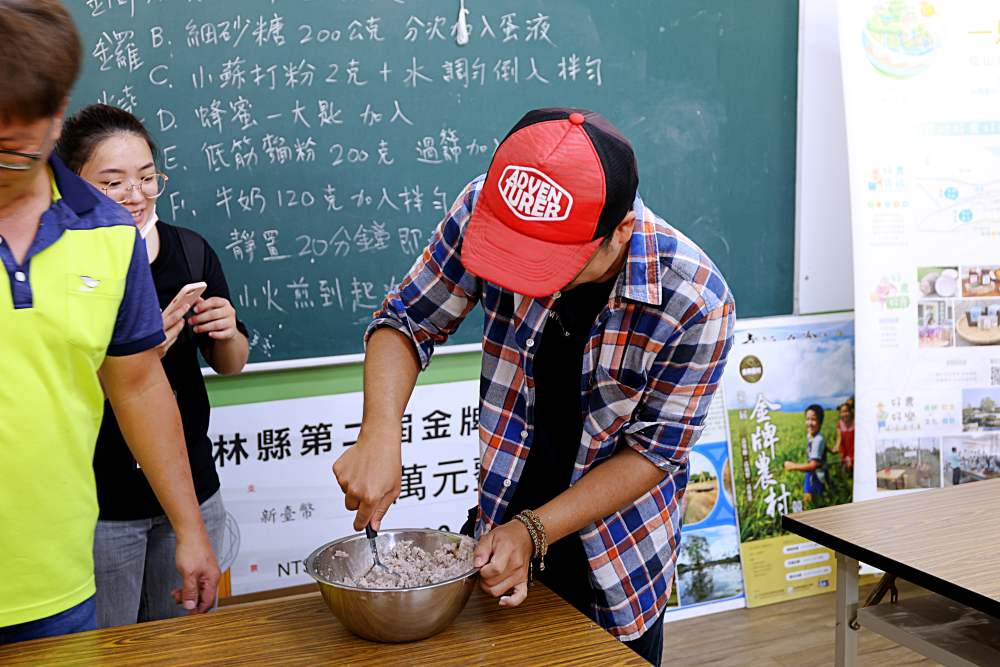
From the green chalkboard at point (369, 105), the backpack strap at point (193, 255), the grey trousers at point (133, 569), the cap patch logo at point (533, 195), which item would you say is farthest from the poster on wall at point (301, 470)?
the cap patch logo at point (533, 195)

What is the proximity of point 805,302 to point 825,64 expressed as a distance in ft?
2.79

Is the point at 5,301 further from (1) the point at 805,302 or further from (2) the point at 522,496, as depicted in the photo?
(1) the point at 805,302

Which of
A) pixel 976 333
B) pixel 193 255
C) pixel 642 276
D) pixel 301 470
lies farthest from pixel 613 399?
pixel 976 333

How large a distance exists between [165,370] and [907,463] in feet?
8.35

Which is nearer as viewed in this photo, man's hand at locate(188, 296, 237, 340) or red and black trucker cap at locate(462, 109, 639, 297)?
red and black trucker cap at locate(462, 109, 639, 297)

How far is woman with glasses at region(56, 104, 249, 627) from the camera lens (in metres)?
1.88

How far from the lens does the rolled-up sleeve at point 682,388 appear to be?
4.77 feet

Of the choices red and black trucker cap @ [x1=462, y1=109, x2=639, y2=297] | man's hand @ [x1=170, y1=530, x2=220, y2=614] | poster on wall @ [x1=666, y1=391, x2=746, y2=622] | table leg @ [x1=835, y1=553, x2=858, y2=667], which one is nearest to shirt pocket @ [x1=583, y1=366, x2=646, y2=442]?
red and black trucker cap @ [x1=462, y1=109, x2=639, y2=297]

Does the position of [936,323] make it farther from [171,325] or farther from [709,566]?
[171,325]

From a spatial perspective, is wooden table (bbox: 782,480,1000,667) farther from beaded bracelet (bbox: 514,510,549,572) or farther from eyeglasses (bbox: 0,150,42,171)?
eyeglasses (bbox: 0,150,42,171)

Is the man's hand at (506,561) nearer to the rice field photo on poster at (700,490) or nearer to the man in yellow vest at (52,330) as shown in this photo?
the man in yellow vest at (52,330)

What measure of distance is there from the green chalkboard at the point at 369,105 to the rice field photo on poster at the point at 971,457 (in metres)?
1.14

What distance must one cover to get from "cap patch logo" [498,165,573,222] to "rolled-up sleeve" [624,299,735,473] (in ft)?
1.07

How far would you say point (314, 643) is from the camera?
1328 mm
